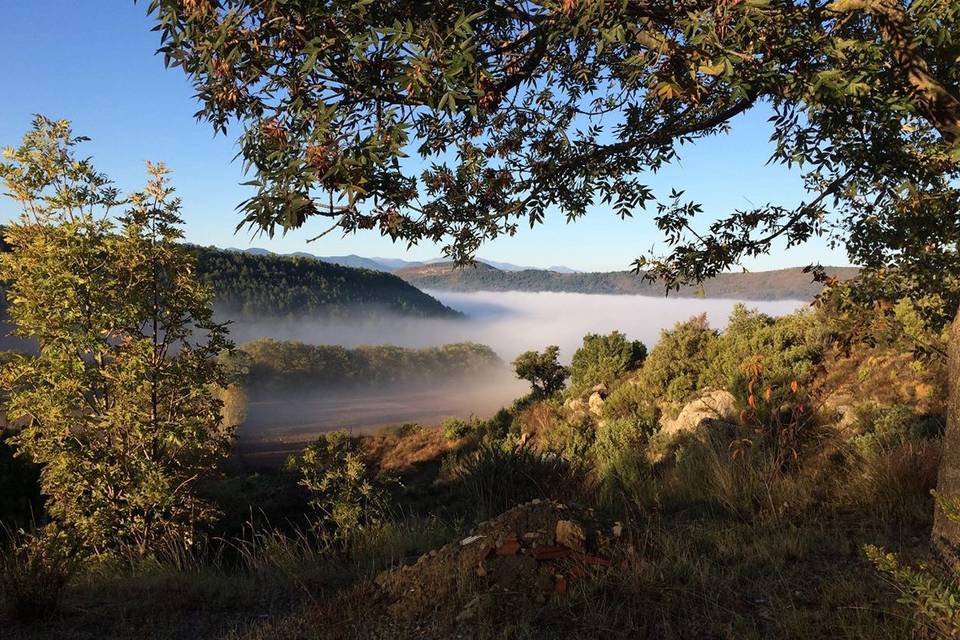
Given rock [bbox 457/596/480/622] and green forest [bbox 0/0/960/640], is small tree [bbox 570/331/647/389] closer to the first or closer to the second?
green forest [bbox 0/0/960/640]

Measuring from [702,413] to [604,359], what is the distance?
796 cm

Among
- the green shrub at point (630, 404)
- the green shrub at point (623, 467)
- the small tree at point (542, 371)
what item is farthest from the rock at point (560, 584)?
the small tree at point (542, 371)

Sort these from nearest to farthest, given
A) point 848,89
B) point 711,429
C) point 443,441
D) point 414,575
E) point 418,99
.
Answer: point 848,89, point 418,99, point 414,575, point 711,429, point 443,441

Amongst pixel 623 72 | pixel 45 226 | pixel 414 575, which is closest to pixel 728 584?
pixel 414 575

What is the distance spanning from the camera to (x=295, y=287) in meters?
112

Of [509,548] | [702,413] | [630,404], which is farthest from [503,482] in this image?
[630,404]

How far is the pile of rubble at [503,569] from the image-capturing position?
151 inches

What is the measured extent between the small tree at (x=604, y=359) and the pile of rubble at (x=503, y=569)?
53.6 ft

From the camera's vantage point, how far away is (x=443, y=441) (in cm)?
2633

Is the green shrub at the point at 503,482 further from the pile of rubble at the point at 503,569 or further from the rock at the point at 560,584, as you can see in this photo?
the rock at the point at 560,584

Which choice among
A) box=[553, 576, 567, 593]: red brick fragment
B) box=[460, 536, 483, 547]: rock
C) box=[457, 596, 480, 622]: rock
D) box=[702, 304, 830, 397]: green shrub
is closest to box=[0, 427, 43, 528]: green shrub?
box=[460, 536, 483, 547]: rock

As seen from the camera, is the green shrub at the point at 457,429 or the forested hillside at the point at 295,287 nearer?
the green shrub at the point at 457,429

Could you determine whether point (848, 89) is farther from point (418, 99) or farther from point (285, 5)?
point (285, 5)

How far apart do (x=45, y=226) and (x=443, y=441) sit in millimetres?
19766
